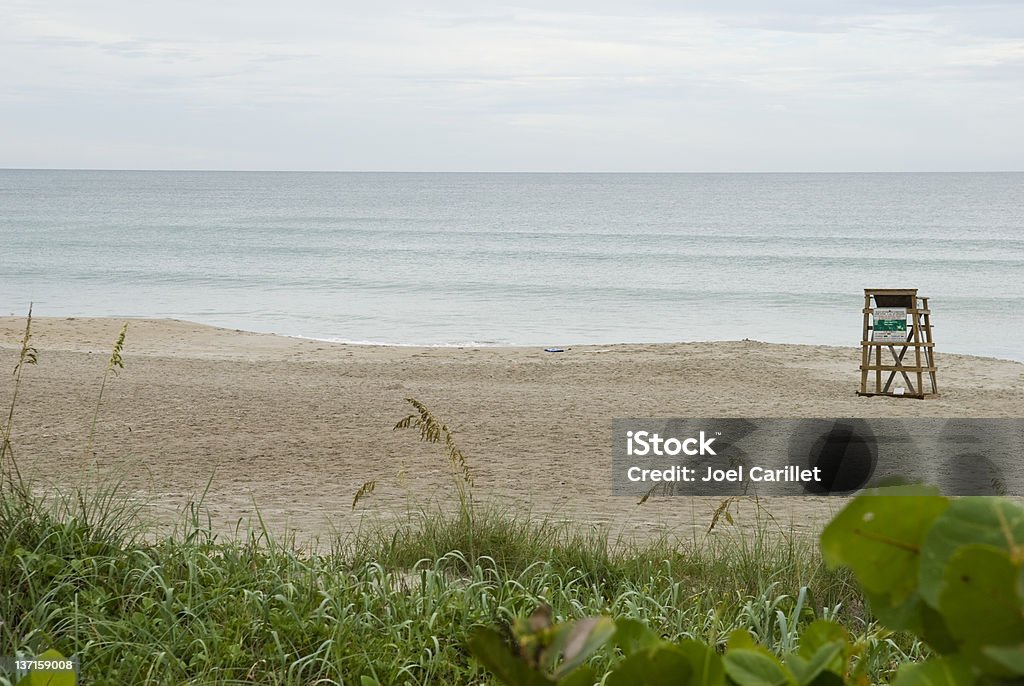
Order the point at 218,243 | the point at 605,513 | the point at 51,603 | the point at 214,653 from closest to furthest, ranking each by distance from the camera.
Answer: the point at 214,653
the point at 51,603
the point at 605,513
the point at 218,243

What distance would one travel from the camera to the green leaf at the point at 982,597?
37cm

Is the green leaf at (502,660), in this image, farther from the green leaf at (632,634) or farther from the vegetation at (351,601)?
the vegetation at (351,601)

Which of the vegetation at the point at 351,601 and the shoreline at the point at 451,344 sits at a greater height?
the vegetation at the point at 351,601

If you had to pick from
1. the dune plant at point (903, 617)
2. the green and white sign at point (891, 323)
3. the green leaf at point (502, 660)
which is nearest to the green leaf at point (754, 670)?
the dune plant at point (903, 617)

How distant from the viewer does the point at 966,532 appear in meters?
0.40

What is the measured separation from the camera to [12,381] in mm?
13516

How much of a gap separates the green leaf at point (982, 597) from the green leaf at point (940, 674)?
0.09ft

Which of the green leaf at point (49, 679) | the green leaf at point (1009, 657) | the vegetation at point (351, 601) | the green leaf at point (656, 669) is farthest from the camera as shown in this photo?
the vegetation at point (351, 601)

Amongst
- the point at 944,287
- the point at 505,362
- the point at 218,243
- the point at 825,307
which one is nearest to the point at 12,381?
the point at 505,362

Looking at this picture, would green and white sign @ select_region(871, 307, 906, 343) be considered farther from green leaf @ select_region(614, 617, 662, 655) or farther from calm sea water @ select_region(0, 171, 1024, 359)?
green leaf @ select_region(614, 617, 662, 655)

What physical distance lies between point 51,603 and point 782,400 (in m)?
11.7

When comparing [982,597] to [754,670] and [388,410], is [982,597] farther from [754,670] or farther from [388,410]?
[388,410]

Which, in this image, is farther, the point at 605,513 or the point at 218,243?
the point at 218,243

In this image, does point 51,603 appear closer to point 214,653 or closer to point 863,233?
point 214,653
